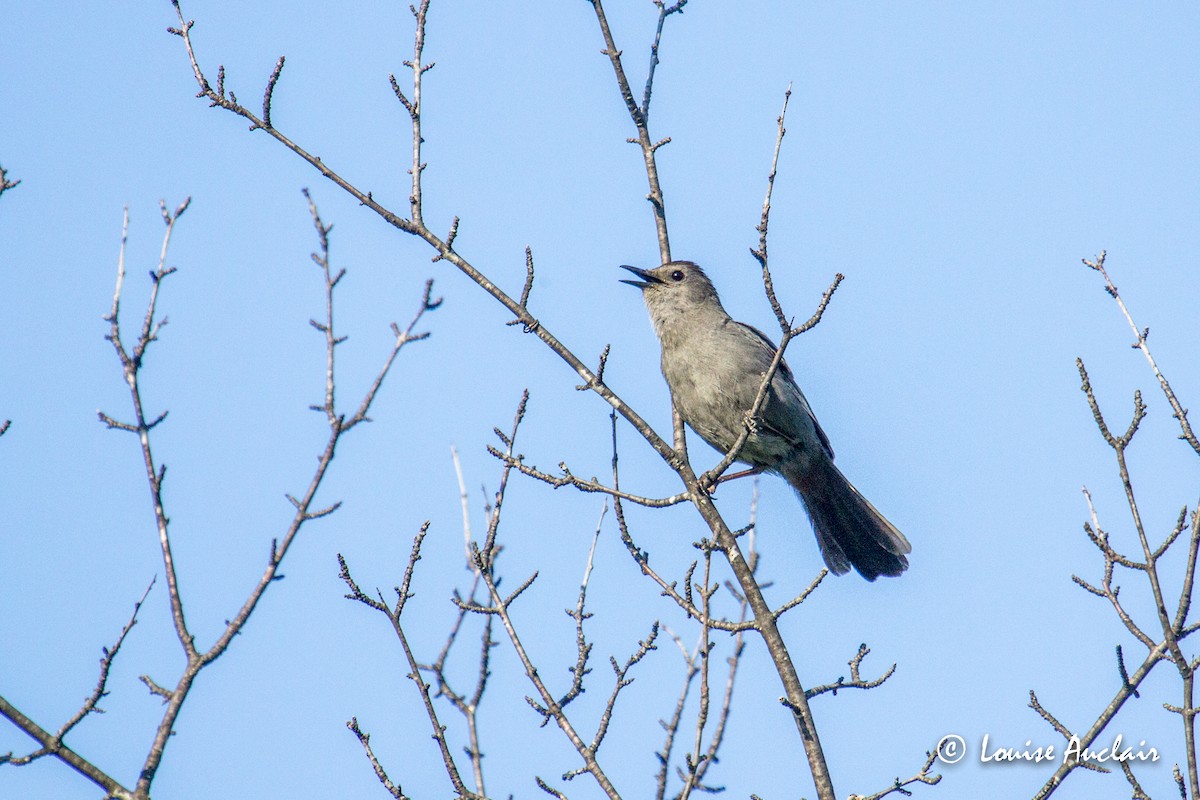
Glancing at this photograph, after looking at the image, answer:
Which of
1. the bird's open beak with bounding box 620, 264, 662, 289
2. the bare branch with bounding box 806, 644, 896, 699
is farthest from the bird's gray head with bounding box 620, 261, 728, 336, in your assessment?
the bare branch with bounding box 806, 644, 896, 699

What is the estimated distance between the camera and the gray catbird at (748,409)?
8414 mm

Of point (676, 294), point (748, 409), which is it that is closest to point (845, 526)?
point (748, 409)

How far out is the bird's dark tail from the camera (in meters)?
9.12

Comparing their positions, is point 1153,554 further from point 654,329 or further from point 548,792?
point 654,329

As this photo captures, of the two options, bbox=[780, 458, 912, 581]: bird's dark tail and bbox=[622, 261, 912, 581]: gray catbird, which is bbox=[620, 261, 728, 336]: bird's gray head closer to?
bbox=[622, 261, 912, 581]: gray catbird

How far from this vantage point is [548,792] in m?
5.27

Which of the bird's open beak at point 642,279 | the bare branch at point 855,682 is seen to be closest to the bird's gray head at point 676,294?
the bird's open beak at point 642,279

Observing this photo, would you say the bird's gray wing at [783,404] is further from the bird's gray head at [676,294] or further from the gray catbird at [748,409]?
the bird's gray head at [676,294]

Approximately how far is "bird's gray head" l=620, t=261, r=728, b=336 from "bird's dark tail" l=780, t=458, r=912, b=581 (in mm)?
1316

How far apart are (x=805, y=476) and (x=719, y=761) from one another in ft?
12.8

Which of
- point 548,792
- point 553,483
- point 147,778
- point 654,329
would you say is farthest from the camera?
point 654,329

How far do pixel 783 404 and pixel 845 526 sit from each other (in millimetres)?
1219

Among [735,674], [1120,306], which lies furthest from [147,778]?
[1120,306]

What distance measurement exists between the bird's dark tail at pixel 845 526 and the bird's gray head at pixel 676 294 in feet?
4.32
